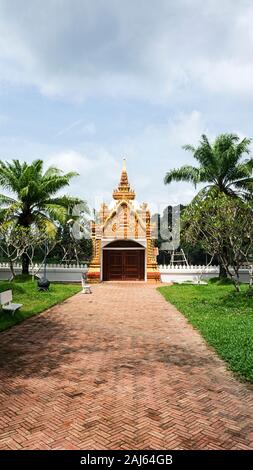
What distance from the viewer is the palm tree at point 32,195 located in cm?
2544

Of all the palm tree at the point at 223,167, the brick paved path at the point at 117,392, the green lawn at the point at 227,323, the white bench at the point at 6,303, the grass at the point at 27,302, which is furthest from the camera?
the palm tree at the point at 223,167

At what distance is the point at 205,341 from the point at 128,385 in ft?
12.0

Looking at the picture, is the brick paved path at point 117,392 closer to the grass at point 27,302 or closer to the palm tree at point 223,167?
the grass at point 27,302

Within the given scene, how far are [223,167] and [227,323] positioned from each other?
53.7 ft

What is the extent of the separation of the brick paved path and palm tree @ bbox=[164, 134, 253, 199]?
55.7 ft

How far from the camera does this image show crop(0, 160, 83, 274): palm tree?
83.5 feet

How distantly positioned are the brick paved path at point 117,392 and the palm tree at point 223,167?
16991 millimetres

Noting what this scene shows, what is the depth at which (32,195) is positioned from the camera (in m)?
25.8

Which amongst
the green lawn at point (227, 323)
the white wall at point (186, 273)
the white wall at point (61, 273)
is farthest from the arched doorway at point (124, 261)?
the green lawn at point (227, 323)

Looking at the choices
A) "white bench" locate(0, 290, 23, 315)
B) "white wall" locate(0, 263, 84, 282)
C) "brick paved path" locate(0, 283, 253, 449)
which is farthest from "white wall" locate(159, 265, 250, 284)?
"brick paved path" locate(0, 283, 253, 449)

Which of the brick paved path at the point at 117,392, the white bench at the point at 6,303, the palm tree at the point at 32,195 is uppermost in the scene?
the palm tree at the point at 32,195

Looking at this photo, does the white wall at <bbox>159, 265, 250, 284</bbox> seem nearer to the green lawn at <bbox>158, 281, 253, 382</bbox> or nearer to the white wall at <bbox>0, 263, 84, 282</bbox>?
the white wall at <bbox>0, 263, 84, 282</bbox>
